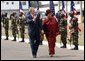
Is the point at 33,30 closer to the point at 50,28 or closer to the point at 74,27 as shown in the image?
the point at 50,28

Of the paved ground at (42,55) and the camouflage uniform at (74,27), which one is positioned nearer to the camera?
the paved ground at (42,55)

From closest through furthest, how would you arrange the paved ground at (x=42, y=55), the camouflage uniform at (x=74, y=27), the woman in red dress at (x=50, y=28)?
the paved ground at (x=42, y=55) → the woman in red dress at (x=50, y=28) → the camouflage uniform at (x=74, y=27)

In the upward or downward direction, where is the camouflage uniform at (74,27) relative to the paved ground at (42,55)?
upward

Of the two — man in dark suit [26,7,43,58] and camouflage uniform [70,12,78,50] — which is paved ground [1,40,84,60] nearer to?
man in dark suit [26,7,43,58]

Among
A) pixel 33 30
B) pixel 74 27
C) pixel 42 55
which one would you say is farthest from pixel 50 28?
pixel 74 27

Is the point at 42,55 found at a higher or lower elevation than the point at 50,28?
lower

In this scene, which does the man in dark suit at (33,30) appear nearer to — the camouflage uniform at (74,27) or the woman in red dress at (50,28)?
the woman in red dress at (50,28)

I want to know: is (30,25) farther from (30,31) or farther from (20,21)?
(20,21)

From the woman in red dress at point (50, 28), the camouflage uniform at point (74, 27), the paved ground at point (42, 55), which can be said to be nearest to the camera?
the paved ground at point (42, 55)

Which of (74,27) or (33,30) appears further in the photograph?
(74,27)

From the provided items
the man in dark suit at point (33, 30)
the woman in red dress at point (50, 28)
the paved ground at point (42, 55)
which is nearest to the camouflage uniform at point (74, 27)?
the paved ground at point (42, 55)

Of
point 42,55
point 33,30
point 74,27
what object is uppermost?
point 33,30

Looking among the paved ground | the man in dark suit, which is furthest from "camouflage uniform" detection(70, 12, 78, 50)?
the man in dark suit

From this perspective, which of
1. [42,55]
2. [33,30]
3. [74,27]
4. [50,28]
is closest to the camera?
[33,30]
